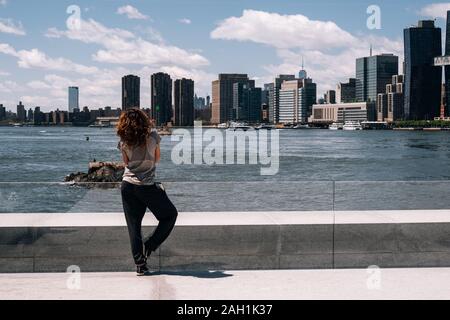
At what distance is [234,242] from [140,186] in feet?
4.23

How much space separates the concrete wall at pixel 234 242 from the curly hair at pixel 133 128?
114cm

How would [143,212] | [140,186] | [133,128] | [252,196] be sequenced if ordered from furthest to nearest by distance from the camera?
1. [252,196]
2. [143,212]
3. [140,186]
4. [133,128]

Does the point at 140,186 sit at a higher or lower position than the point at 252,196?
higher

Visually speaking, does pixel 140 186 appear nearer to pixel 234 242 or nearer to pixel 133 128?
pixel 133 128

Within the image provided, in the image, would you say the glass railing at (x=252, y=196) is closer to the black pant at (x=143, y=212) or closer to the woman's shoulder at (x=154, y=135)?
the black pant at (x=143, y=212)

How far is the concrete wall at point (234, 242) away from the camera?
732 cm

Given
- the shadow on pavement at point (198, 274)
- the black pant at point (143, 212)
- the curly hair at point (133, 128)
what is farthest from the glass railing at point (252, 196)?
the curly hair at point (133, 128)

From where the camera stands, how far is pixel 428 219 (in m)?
7.53

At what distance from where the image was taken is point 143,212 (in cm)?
689

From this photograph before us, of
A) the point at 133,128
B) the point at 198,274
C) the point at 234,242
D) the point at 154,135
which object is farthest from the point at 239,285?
the point at 133,128

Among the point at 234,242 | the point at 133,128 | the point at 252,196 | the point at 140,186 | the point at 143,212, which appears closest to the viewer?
the point at 133,128
